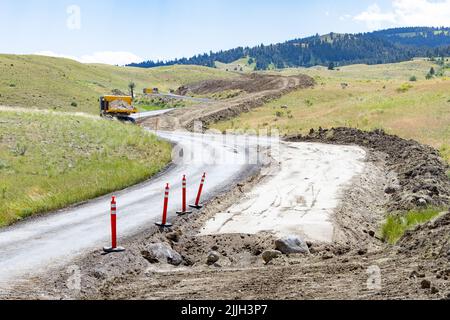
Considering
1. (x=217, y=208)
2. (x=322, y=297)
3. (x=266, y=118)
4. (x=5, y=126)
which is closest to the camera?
(x=322, y=297)

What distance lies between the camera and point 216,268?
43.6ft

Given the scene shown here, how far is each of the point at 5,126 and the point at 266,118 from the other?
31.3 m

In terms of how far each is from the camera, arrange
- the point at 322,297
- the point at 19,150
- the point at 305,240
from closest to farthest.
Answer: the point at 322,297 → the point at 305,240 → the point at 19,150

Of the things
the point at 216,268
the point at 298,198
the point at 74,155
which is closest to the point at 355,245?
the point at 216,268

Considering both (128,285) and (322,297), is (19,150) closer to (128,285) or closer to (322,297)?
(128,285)

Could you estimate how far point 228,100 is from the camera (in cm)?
8094

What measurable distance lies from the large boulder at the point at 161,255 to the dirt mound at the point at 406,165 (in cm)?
921

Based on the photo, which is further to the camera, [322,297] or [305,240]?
[305,240]

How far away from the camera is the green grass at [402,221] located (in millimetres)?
15987

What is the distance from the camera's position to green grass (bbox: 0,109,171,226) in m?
20.3

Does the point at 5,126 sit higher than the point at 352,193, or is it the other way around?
the point at 5,126

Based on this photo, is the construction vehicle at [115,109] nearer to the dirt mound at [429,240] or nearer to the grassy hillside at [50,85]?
the grassy hillside at [50,85]

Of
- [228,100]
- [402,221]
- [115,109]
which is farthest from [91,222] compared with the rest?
[228,100]

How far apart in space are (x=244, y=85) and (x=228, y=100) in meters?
17.7
